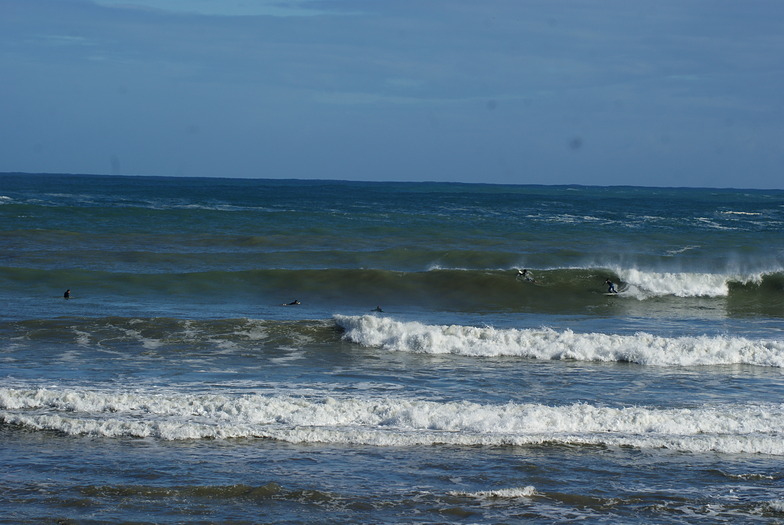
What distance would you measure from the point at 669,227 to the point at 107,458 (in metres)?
47.5

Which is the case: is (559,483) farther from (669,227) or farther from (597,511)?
(669,227)

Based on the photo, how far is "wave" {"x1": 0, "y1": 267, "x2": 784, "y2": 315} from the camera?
22.5 metres

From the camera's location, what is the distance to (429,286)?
963 inches

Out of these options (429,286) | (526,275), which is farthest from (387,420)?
(526,275)

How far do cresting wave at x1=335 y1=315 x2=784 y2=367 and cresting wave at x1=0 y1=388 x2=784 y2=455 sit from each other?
132 inches

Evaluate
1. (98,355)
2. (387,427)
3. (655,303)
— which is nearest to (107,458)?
(387,427)

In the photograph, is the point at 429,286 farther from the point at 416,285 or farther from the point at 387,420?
the point at 387,420

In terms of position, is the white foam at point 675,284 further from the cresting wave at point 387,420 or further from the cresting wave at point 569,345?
the cresting wave at point 387,420

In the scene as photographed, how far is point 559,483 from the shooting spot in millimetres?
8195

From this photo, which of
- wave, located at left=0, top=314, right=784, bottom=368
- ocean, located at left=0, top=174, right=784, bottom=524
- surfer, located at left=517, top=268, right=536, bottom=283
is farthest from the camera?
surfer, located at left=517, top=268, right=536, bottom=283

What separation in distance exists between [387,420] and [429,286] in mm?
14473

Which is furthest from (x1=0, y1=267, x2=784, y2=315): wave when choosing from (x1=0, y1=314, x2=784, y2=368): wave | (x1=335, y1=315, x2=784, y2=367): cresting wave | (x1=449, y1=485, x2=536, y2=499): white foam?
(x1=449, y1=485, x2=536, y2=499): white foam

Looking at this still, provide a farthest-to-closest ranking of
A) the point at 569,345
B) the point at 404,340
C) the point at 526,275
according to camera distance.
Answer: the point at 526,275, the point at 404,340, the point at 569,345

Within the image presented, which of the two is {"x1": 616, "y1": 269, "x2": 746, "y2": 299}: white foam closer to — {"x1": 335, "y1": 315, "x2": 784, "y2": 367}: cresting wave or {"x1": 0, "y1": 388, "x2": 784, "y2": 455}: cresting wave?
{"x1": 335, "y1": 315, "x2": 784, "y2": 367}: cresting wave
